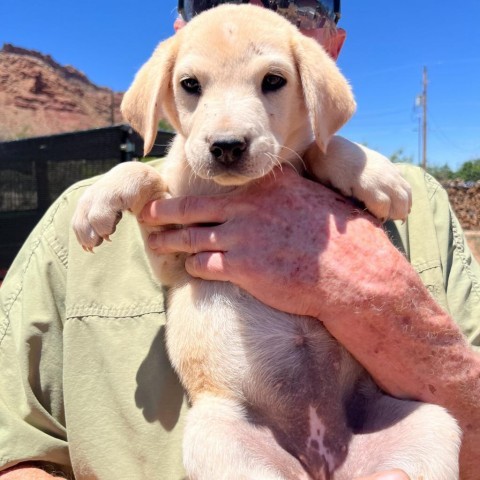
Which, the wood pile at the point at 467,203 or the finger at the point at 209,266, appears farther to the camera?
the wood pile at the point at 467,203

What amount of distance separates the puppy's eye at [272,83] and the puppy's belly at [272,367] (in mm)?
731

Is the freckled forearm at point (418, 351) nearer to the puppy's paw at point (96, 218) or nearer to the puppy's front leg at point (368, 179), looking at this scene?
the puppy's front leg at point (368, 179)

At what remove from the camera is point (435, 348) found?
6.16ft

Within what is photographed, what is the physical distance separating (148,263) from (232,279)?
0.42m

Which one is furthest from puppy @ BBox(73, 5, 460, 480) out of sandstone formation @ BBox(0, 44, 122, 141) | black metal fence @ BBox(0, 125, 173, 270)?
sandstone formation @ BBox(0, 44, 122, 141)

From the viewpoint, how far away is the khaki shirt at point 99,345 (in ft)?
6.35

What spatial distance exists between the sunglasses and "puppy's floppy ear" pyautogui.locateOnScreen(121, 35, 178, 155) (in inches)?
16.1

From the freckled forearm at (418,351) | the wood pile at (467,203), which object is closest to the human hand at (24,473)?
the freckled forearm at (418,351)

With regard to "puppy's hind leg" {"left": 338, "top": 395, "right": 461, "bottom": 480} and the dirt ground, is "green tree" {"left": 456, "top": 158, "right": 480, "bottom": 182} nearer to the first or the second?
the dirt ground

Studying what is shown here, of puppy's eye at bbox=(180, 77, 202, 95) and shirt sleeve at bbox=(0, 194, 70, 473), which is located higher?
puppy's eye at bbox=(180, 77, 202, 95)

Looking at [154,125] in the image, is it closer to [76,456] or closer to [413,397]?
[76,456]

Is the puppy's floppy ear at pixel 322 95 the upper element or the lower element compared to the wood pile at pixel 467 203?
lower

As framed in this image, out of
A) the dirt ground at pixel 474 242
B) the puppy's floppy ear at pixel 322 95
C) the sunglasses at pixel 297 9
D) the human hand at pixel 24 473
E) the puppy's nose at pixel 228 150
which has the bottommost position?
the human hand at pixel 24 473

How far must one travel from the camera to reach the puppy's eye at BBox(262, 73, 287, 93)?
2.05 m
